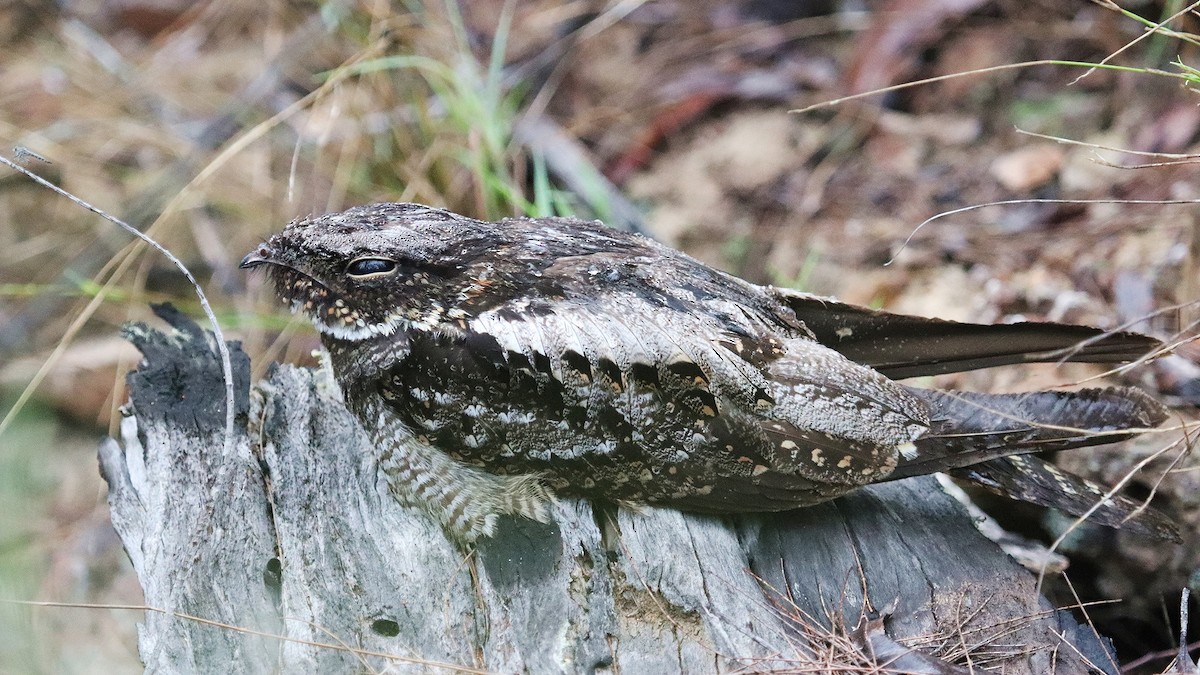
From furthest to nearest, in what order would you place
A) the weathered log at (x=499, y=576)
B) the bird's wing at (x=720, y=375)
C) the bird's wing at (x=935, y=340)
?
1. the bird's wing at (x=935, y=340)
2. the bird's wing at (x=720, y=375)
3. the weathered log at (x=499, y=576)


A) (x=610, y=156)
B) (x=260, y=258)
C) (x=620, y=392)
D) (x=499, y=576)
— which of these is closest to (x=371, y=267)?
(x=260, y=258)

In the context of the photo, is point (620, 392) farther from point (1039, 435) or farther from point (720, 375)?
point (1039, 435)

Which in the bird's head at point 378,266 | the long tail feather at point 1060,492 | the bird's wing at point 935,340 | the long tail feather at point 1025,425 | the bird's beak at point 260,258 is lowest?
the long tail feather at point 1060,492

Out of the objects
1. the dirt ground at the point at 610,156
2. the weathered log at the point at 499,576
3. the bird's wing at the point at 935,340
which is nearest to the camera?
the weathered log at the point at 499,576

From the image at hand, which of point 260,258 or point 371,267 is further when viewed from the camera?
point 260,258

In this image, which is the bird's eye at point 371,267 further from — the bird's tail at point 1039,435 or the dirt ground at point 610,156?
the bird's tail at point 1039,435

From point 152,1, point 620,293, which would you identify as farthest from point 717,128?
point 152,1

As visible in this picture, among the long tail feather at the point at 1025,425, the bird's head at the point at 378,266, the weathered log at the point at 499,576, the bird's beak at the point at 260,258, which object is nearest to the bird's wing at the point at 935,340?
the long tail feather at the point at 1025,425
